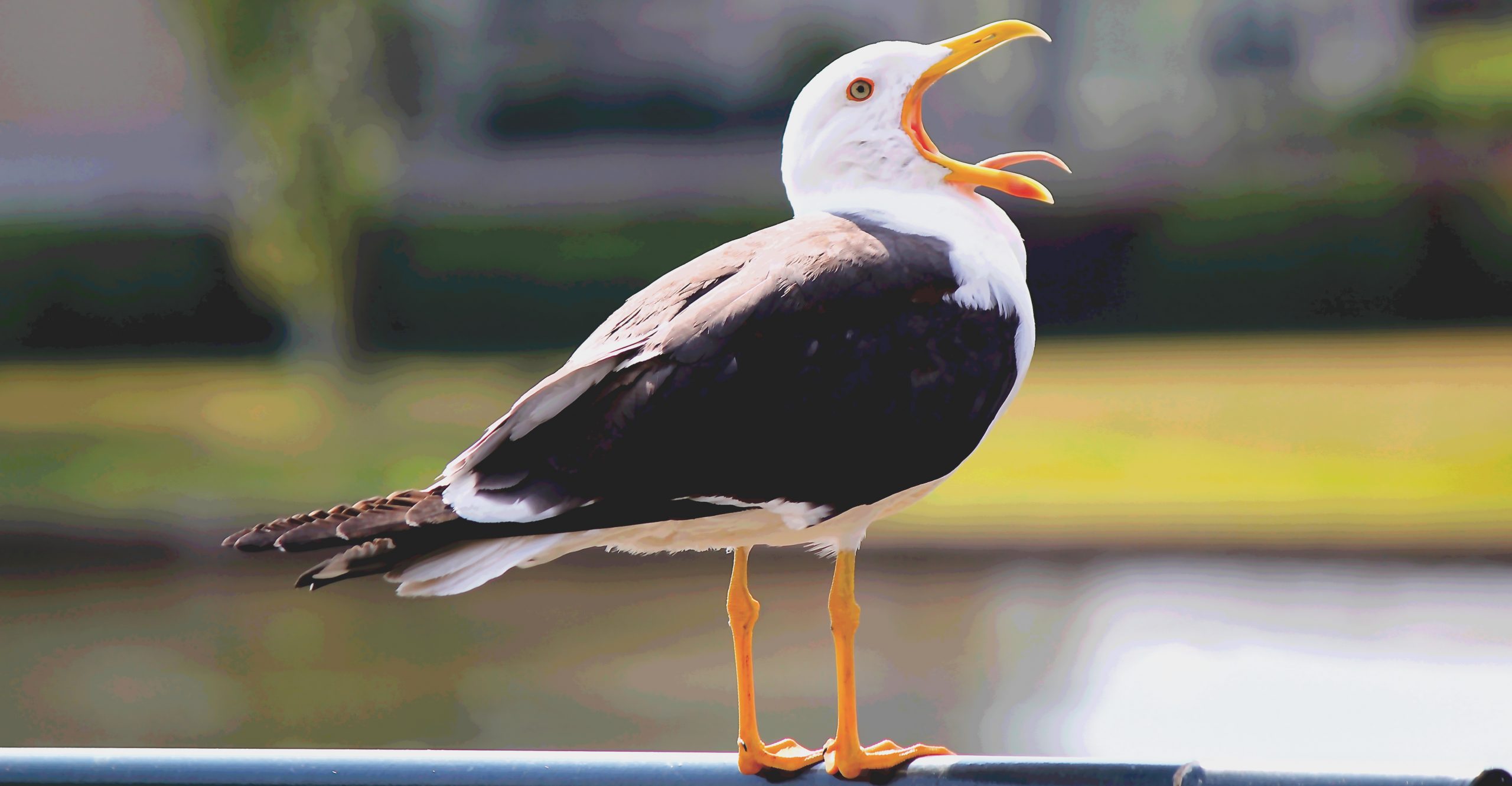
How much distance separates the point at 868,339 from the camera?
2.08m

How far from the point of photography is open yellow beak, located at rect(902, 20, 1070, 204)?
2223 mm

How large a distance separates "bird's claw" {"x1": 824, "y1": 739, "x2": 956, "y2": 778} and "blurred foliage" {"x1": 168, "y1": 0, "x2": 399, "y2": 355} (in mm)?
9727

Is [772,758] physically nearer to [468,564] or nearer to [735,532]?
→ [735,532]

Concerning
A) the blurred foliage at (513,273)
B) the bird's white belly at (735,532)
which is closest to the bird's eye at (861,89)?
the bird's white belly at (735,532)

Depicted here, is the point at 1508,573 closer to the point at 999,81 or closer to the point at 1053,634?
the point at 1053,634

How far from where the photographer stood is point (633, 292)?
585 inches

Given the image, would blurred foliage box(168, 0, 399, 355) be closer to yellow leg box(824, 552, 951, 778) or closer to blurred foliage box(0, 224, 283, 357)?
blurred foliage box(0, 224, 283, 357)

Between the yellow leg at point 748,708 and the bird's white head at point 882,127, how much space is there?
619mm

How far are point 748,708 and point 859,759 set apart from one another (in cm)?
18

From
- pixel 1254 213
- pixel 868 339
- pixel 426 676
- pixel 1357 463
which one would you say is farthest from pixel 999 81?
pixel 868 339

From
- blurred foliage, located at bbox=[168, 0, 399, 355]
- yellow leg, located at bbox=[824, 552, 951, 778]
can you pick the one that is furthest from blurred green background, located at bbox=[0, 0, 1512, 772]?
yellow leg, located at bbox=[824, 552, 951, 778]

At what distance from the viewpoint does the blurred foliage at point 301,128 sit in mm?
10820

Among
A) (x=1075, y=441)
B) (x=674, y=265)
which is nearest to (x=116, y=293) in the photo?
(x=674, y=265)

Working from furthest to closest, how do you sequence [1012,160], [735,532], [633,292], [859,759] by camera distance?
[633,292] < [1012,160] < [859,759] < [735,532]
